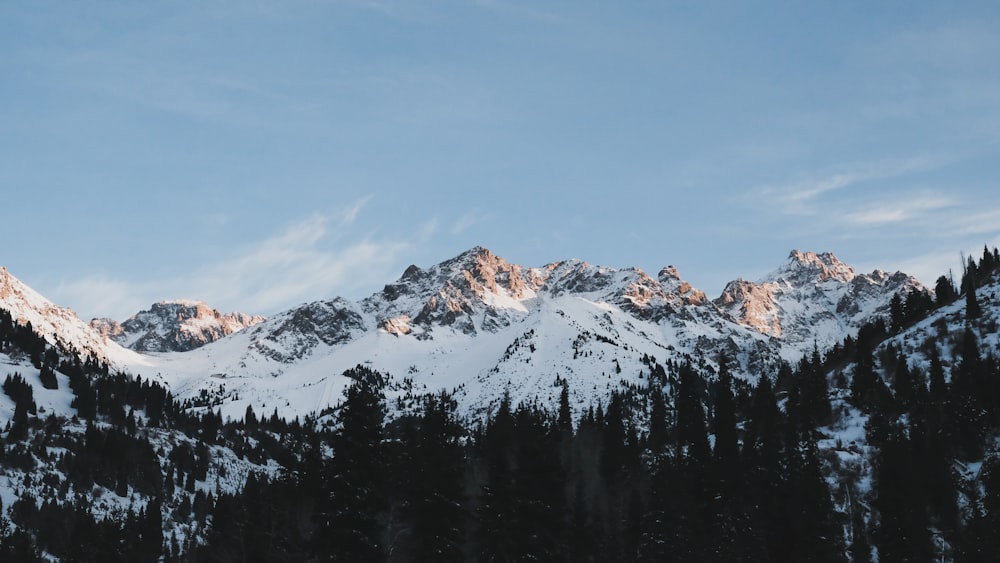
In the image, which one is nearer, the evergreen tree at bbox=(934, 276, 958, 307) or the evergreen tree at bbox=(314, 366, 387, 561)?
the evergreen tree at bbox=(314, 366, 387, 561)

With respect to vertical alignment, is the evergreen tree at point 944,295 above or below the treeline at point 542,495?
above

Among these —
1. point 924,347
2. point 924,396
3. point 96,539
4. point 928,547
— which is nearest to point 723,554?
point 928,547

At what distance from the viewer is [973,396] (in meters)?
130

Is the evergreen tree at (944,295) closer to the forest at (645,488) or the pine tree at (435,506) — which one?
the forest at (645,488)

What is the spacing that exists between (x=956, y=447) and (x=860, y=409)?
945 inches

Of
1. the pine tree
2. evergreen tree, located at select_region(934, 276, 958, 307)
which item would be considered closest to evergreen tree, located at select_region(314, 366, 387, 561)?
the pine tree

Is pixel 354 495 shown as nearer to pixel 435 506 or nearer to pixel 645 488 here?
pixel 435 506

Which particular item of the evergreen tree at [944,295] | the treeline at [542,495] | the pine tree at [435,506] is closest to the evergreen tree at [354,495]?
the treeline at [542,495]

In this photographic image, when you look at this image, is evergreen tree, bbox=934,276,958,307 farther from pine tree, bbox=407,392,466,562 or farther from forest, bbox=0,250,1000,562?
pine tree, bbox=407,392,466,562

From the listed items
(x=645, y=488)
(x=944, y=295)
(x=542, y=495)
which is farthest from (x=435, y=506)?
(x=944, y=295)

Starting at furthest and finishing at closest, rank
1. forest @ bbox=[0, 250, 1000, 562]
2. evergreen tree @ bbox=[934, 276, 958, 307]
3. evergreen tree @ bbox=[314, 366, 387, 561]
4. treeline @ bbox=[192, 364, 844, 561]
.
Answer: evergreen tree @ bbox=[934, 276, 958, 307] < forest @ bbox=[0, 250, 1000, 562] < treeline @ bbox=[192, 364, 844, 561] < evergreen tree @ bbox=[314, 366, 387, 561]

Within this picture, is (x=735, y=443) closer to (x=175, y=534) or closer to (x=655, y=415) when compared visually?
(x=655, y=415)

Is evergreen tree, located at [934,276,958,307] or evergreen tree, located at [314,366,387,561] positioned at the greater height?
evergreen tree, located at [934,276,958,307]

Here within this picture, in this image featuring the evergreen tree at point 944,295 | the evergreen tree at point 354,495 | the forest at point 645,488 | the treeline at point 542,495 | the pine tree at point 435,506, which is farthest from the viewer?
the evergreen tree at point 944,295
